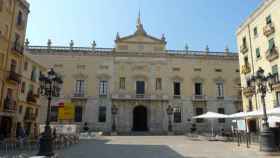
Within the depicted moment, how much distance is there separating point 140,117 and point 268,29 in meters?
22.2

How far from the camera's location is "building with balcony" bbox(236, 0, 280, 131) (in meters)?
23.0

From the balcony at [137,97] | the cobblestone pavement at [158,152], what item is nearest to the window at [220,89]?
the balcony at [137,97]

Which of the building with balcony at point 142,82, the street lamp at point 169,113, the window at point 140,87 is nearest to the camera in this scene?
the street lamp at point 169,113

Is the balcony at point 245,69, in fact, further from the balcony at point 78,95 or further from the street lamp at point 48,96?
the balcony at point 78,95

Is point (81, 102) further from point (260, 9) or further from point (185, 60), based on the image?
point (260, 9)

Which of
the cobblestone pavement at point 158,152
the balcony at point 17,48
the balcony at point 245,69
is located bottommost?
the cobblestone pavement at point 158,152

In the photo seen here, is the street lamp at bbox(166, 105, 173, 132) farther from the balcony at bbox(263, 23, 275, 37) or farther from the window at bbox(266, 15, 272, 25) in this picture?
the window at bbox(266, 15, 272, 25)

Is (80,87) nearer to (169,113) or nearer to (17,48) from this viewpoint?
(169,113)

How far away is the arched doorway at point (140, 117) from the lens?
38.2 meters

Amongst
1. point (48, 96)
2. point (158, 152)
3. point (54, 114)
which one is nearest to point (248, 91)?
point (158, 152)

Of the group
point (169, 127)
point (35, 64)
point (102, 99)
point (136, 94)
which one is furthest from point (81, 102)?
point (169, 127)

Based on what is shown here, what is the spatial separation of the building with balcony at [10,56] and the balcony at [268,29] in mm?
23963

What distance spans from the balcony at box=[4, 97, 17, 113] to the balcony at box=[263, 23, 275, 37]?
2500 centimetres

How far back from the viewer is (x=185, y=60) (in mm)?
39750
